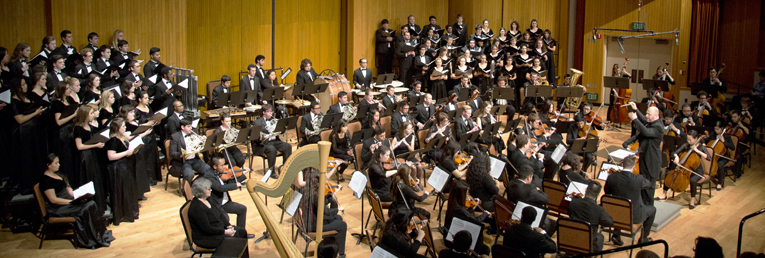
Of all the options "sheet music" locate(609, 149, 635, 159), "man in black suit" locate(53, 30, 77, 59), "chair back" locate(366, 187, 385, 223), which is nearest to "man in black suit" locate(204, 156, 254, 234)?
"chair back" locate(366, 187, 385, 223)

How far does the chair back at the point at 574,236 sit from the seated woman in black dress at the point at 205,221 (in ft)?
9.76

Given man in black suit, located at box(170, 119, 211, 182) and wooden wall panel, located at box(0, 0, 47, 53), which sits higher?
wooden wall panel, located at box(0, 0, 47, 53)

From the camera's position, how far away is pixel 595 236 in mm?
6102

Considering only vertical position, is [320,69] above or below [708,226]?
above

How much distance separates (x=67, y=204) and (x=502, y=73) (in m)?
10.1

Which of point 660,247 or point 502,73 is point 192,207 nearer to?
point 660,247

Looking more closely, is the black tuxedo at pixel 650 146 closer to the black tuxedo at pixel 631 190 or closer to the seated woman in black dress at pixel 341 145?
the black tuxedo at pixel 631 190

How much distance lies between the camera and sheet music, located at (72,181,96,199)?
250 inches

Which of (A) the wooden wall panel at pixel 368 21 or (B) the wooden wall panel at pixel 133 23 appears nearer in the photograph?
(B) the wooden wall panel at pixel 133 23

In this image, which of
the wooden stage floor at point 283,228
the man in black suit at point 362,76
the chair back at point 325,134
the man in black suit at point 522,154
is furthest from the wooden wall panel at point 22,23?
the man in black suit at point 522,154

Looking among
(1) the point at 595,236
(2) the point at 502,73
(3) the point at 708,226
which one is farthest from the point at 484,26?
(1) the point at 595,236

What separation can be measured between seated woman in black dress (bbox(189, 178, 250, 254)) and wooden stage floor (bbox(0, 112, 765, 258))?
600 mm

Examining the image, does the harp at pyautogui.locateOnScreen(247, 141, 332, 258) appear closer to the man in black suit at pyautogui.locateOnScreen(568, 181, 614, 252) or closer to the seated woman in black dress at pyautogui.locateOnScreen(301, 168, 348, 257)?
the seated woman in black dress at pyautogui.locateOnScreen(301, 168, 348, 257)

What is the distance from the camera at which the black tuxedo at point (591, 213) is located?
242 inches
